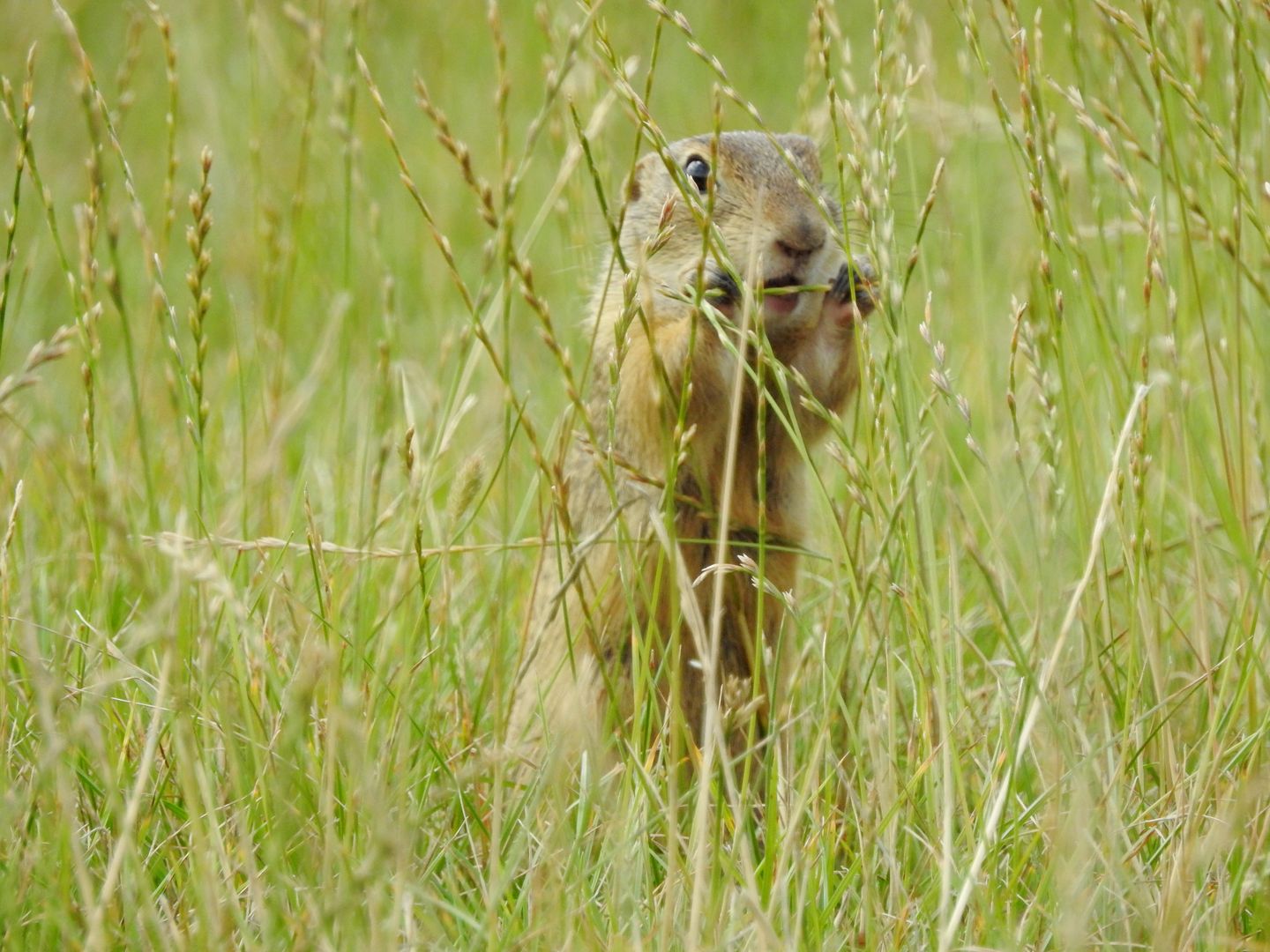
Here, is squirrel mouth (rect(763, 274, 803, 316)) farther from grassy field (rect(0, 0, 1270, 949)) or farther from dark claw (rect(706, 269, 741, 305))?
grassy field (rect(0, 0, 1270, 949))

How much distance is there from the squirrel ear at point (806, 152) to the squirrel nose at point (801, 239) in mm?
514

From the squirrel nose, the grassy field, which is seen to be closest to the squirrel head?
the squirrel nose

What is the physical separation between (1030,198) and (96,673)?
162 centimetres

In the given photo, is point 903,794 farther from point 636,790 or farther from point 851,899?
point 636,790

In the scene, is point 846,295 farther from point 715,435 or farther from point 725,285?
point 715,435

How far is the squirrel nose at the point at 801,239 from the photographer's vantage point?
263 cm

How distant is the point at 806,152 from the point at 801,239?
25.6 inches

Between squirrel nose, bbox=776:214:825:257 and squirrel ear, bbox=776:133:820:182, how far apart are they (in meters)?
0.51

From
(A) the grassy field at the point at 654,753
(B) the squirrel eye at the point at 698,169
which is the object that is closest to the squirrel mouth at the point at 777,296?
(A) the grassy field at the point at 654,753

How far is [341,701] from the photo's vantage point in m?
1.92

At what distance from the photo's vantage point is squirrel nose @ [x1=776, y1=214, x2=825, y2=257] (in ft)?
8.62

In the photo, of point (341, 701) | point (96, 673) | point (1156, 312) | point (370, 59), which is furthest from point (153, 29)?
point (341, 701)

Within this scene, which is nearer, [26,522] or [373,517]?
[373,517]

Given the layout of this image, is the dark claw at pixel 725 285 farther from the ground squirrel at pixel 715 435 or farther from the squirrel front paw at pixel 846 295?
the squirrel front paw at pixel 846 295
